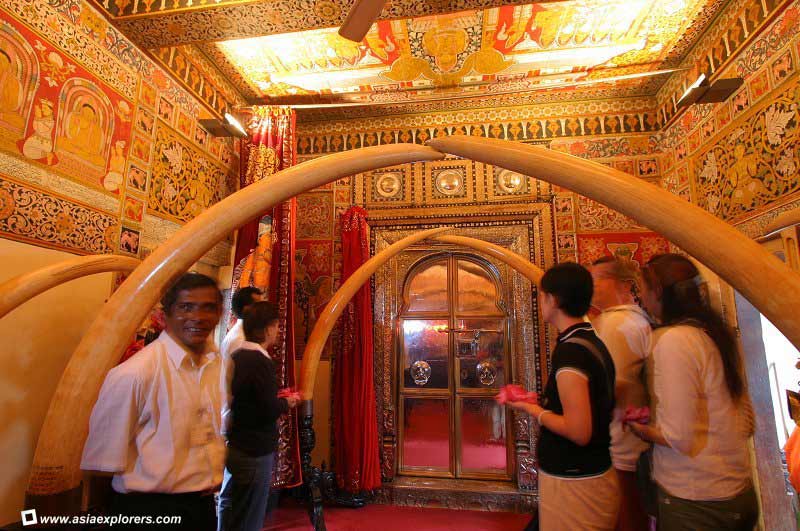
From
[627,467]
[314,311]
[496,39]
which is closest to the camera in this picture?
[627,467]

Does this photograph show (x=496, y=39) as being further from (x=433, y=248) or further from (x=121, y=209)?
(x=121, y=209)

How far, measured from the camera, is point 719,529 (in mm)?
1236

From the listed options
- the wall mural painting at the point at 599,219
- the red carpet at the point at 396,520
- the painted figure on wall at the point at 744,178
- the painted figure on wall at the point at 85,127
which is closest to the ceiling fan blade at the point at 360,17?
the painted figure on wall at the point at 85,127

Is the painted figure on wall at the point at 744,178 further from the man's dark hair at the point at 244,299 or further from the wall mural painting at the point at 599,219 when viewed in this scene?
the man's dark hair at the point at 244,299

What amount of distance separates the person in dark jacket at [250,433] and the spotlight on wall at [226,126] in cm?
186

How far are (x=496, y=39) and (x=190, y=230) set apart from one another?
337 cm

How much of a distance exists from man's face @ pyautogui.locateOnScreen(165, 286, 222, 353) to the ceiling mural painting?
279 centimetres

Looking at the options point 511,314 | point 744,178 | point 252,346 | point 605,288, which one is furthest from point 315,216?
point 744,178

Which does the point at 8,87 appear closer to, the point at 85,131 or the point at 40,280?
the point at 85,131

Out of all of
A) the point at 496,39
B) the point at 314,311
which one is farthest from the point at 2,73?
the point at 496,39

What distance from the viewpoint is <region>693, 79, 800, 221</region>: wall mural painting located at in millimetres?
2543

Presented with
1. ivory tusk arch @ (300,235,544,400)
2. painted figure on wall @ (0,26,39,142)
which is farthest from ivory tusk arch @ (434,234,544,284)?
painted figure on wall @ (0,26,39,142)

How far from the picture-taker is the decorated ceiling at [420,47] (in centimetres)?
269

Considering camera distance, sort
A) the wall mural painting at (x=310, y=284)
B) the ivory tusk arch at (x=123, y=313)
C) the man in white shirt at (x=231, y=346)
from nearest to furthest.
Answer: the ivory tusk arch at (x=123, y=313), the man in white shirt at (x=231, y=346), the wall mural painting at (x=310, y=284)
